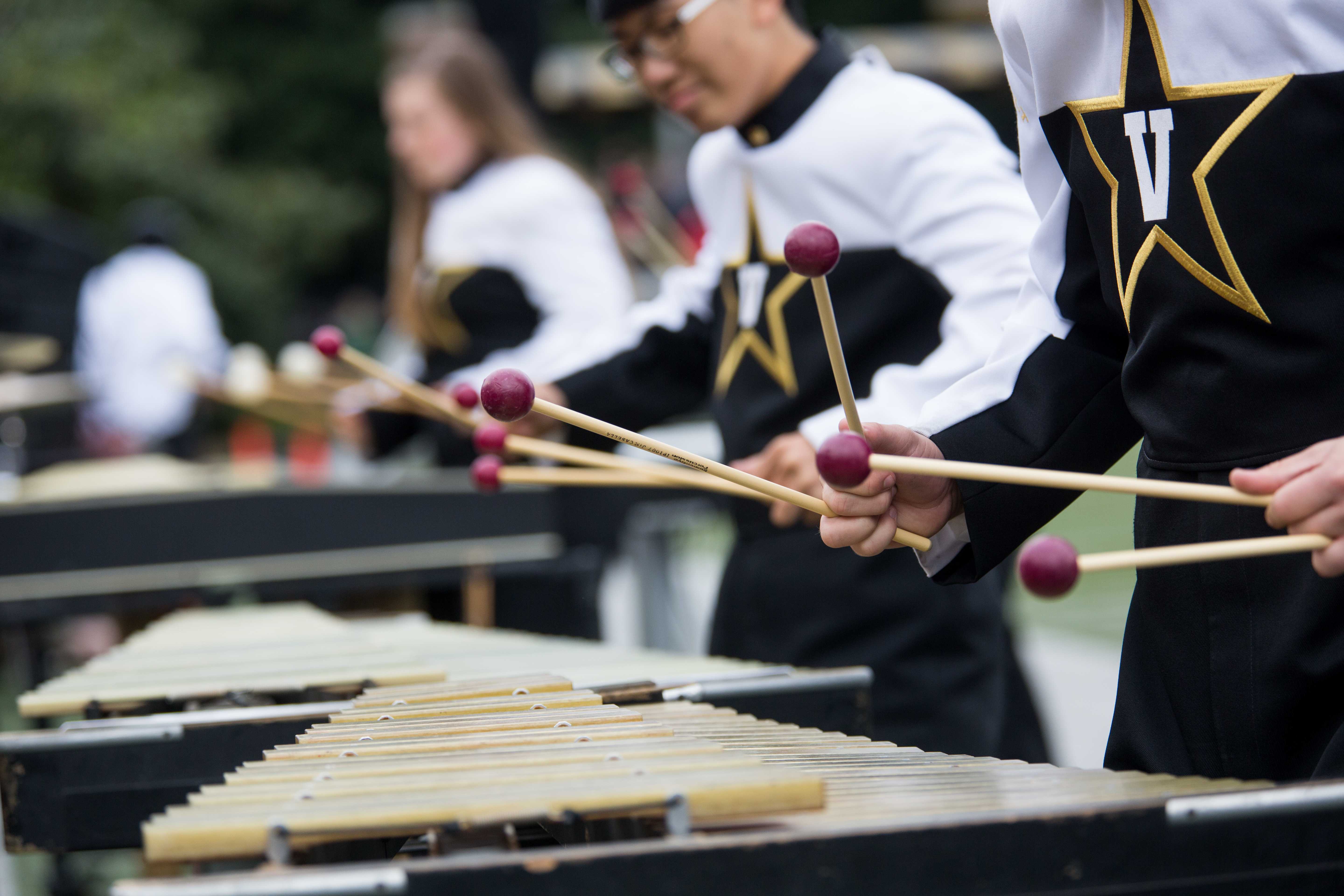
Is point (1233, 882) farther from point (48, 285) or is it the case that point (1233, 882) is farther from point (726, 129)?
point (48, 285)

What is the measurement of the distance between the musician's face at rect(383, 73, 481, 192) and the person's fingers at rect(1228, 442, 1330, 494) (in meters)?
3.46

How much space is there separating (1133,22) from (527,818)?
0.86 metres

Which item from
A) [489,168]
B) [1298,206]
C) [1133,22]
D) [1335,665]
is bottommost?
[1335,665]

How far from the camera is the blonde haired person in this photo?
423 cm

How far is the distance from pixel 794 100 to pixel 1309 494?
1519 millimetres

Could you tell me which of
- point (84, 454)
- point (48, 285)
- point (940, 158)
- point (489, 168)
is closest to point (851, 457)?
point (940, 158)

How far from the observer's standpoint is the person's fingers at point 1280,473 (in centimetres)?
114

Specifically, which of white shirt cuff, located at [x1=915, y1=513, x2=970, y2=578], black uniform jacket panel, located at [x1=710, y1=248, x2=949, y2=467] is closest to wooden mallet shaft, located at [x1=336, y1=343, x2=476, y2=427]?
black uniform jacket panel, located at [x1=710, y1=248, x2=949, y2=467]

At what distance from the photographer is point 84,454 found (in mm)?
7156

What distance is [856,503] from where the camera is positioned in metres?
1.44

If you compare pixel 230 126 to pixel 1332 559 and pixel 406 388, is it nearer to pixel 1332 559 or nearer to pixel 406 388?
pixel 406 388

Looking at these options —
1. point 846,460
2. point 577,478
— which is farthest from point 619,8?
point 846,460

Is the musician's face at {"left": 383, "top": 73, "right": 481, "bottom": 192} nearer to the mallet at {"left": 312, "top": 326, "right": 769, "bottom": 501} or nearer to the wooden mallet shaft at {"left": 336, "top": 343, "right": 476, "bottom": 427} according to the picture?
the mallet at {"left": 312, "top": 326, "right": 769, "bottom": 501}

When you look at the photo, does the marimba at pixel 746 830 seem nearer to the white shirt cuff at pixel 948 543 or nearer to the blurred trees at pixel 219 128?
the white shirt cuff at pixel 948 543
